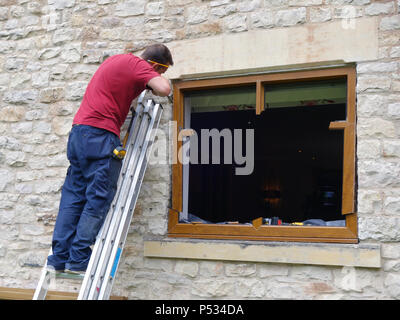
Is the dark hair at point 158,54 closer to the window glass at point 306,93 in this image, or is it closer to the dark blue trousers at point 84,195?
the dark blue trousers at point 84,195

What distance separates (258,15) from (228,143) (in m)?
1.27

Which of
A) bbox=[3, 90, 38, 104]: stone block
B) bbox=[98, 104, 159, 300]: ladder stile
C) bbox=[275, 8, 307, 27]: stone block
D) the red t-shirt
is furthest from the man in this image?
bbox=[3, 90, 38, 104]: stone block

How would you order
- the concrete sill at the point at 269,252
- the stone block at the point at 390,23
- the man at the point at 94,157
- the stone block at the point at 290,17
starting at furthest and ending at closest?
the stone block at the point at 290,17 < the stone block at the point at 390,23 < the concrete sill at the point at 269,252 < the man at the point at 94,157

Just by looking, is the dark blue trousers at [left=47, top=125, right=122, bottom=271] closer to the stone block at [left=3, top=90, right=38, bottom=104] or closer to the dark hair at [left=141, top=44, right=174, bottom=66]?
the dark hair at [left=141, top=44, right=174, bottom=66]

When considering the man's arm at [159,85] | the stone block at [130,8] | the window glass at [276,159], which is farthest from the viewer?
the stone block at [130,8]

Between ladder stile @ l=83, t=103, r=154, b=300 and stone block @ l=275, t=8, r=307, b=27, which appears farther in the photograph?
stone block @ l=275, t=8, r=307, b=27

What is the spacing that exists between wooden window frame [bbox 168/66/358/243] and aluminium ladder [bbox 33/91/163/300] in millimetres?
475

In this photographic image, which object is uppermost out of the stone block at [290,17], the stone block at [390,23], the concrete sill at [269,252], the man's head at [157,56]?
the stone block at [290,17]

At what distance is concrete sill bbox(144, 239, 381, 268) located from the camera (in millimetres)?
3506

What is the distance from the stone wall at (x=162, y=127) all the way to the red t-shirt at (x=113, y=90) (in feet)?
2.77

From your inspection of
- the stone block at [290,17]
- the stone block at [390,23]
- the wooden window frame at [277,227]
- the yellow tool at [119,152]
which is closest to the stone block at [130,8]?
the wooden window frame at [277,227]

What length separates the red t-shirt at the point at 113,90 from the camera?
3381 millimetres

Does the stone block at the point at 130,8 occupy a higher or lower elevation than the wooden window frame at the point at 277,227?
higher

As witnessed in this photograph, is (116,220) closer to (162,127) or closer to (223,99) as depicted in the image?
(162,127)
